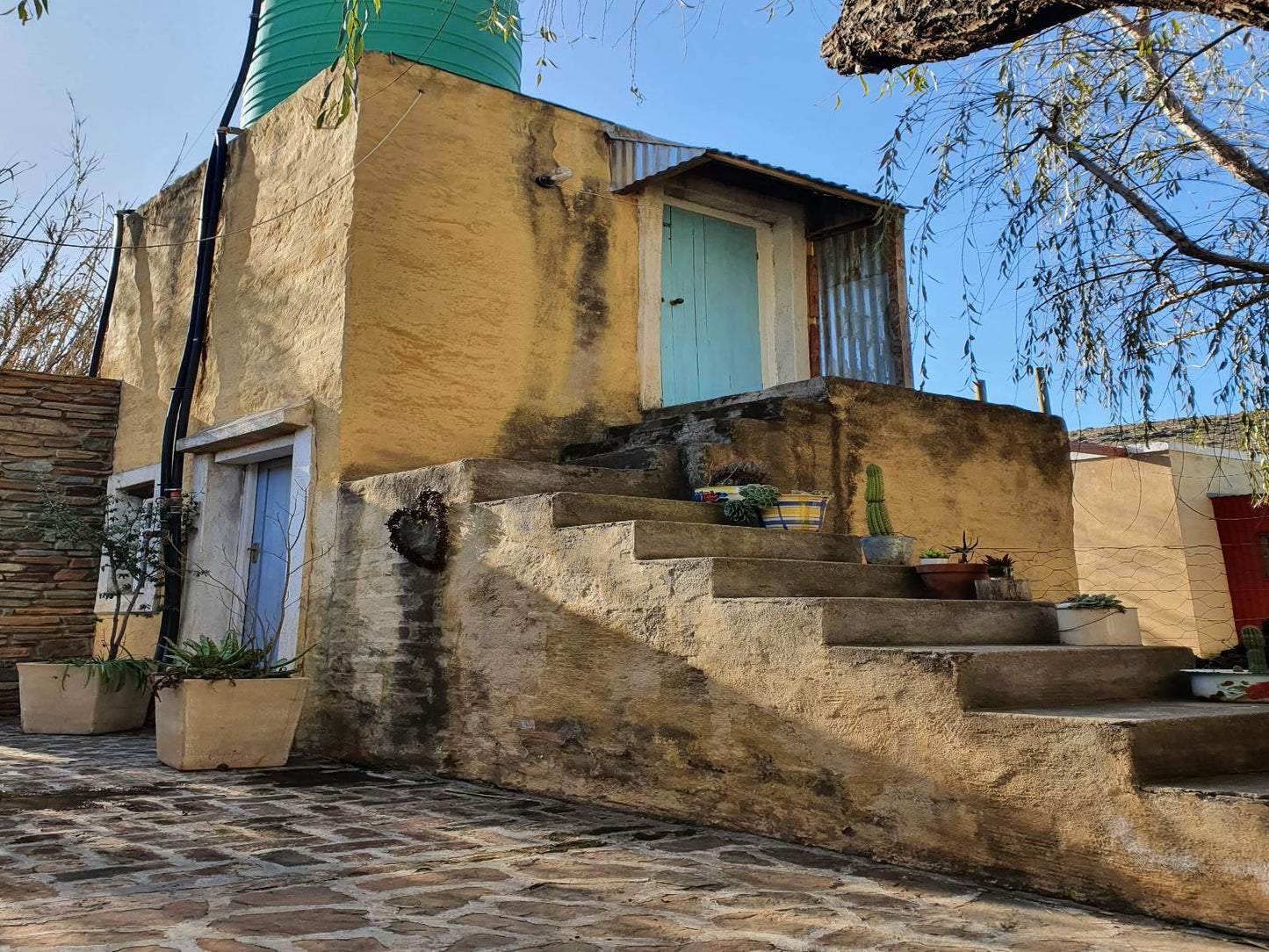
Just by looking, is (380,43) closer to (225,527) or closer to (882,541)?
(225,527)

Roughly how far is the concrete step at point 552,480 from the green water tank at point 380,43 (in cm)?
354

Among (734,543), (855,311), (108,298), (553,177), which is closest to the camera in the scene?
(734,543)

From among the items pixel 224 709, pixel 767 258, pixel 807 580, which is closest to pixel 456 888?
pixel 807 580

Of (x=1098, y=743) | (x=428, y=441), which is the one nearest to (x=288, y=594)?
(x=428, y=441)

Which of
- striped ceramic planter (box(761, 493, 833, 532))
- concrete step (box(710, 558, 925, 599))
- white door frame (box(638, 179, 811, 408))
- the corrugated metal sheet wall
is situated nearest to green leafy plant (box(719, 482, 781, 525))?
striped ceramic planter (box(761, 493, 833, 532))

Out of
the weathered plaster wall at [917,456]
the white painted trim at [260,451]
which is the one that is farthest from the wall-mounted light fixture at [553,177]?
the white painted trim at [260,451]

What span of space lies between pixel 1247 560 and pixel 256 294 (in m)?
12.3

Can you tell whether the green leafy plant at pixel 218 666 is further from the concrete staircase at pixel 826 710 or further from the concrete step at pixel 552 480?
the concrete step at pixel 552 480

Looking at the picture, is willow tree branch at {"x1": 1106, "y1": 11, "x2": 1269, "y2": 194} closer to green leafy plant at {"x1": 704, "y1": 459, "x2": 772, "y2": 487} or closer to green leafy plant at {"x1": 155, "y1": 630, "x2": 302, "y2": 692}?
green leafy plant at {"x1": 704, "y1": 459, "x2": 772, "y2": 487}

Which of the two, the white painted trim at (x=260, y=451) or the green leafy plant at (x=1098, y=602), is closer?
the green leafy plant at (x=1098, y=602)

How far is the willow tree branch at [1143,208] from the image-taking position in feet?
15.6

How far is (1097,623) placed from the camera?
430 cm

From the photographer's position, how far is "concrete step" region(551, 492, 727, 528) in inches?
190

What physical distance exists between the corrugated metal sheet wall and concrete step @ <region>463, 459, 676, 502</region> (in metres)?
2.60
